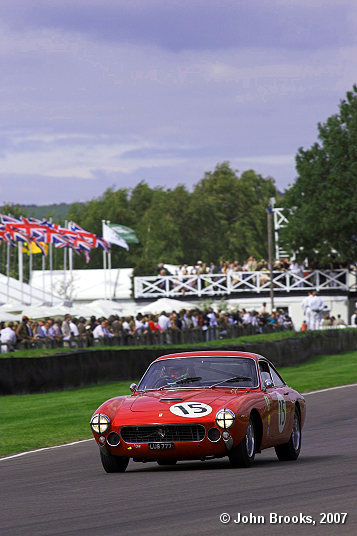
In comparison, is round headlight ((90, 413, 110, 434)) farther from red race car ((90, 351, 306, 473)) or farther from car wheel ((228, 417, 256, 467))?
car wheel ((228, 417, 256, 467))

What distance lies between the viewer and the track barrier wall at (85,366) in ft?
81.6

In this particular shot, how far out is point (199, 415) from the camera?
1102 centimetres

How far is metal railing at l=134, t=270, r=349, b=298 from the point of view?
65438 mm

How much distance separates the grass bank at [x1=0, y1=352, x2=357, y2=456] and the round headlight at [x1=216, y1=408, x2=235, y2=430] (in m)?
5.52

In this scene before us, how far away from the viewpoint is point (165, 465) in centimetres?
1252

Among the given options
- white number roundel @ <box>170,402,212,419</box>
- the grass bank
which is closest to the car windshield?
white number roundel @ <box>170,402,212,419</box>

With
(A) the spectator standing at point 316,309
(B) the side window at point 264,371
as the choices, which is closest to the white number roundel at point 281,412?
(B) the side window at point 264,371

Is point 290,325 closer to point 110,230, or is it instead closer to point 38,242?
point 38,242

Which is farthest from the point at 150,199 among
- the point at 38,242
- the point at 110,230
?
the point at 38,242

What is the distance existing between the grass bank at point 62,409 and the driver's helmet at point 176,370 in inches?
165

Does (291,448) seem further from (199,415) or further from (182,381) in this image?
(199,415)

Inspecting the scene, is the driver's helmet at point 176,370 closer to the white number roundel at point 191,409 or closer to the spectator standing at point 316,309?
the white number roundel at point 191,409

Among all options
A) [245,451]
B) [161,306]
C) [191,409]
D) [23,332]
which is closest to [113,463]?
[191,409]

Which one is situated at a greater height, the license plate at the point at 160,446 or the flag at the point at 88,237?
the flag at the point at 88,237
